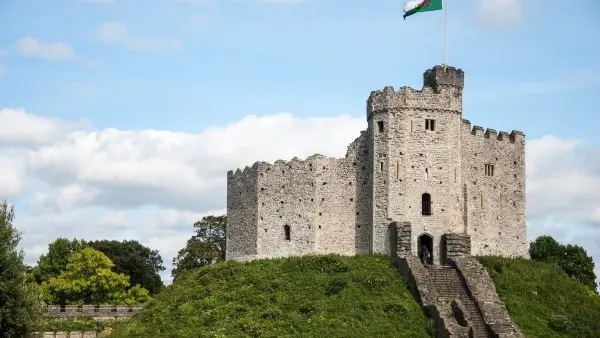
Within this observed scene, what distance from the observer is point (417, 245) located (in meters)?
55.2

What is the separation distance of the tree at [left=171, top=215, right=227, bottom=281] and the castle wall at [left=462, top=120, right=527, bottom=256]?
31.6 meters

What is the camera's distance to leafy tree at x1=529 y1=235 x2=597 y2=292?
78.3m

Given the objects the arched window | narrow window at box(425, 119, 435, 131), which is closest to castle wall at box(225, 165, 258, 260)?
the arched window

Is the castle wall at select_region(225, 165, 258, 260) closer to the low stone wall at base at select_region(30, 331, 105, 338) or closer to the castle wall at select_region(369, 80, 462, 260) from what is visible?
the castle wall at select_region(369, 80, 462, 260)

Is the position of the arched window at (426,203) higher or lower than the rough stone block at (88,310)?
higher

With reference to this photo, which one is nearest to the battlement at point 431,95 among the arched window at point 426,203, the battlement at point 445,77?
the battlement at point 445,77

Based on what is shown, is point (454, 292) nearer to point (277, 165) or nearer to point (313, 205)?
point (313, 205)

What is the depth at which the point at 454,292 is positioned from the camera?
149ft

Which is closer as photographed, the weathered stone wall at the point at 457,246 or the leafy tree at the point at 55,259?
the weathered stone wall at the point at 457,246

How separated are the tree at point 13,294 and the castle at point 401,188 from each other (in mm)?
18941

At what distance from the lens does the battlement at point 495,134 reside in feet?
195

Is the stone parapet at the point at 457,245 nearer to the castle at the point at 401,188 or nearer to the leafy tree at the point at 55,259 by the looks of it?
the castle at the point at 401,188

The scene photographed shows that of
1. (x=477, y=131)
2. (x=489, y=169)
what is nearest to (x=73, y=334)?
(x=489, y=169)

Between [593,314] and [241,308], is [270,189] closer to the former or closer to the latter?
[241,308]
